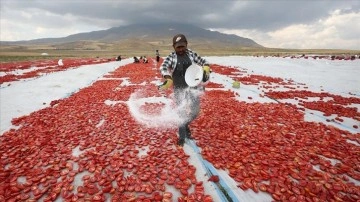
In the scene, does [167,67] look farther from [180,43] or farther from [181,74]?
[180,43]

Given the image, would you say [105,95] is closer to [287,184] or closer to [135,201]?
[135,201]

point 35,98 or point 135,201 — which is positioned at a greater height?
point 35,98

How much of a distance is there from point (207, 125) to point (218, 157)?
2372 mm

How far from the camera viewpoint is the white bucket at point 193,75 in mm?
5953

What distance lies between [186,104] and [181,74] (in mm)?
799

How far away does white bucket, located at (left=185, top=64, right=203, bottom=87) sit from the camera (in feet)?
19.5

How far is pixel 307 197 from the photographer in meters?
4.09

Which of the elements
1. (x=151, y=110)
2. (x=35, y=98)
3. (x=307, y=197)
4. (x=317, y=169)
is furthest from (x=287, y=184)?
(x=35, y=98)

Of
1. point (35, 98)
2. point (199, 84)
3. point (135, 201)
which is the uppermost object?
point (199, 84)

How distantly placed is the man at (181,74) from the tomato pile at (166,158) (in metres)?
0.83

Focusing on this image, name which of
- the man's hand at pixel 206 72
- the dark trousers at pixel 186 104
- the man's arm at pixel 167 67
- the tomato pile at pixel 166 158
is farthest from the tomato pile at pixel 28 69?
the man's hand at pixel 206 72

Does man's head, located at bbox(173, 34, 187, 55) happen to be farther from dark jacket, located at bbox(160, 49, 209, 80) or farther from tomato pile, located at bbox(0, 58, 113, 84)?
tomato pile, located at bbox(0, 58, 113, 84)

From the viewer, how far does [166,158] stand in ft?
18.4

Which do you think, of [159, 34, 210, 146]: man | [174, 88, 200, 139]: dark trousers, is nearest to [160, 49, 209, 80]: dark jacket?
[159, 34, 210, 146]: man
